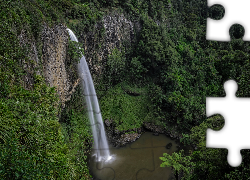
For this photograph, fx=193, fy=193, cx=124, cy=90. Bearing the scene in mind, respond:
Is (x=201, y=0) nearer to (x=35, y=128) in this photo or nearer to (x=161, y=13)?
(x=161, y=13)

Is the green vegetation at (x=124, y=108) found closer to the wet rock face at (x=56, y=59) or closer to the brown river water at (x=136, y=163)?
the brown river water at (x=136, y=163)

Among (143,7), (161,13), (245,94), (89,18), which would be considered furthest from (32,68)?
(161,13)

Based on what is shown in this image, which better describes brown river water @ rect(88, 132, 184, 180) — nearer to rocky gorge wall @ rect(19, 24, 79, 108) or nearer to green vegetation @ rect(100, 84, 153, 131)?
green vegetation @ rect(100, 84, 153, 131)

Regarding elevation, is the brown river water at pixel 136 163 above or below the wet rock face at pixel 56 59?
below

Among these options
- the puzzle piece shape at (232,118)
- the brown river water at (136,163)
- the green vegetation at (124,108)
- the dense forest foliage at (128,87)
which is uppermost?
the puzzle piece shape at (232,118)

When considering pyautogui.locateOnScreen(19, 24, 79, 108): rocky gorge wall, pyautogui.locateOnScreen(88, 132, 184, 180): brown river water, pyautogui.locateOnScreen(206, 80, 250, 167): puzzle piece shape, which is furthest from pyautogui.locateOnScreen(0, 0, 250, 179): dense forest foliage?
pyautogui.locateOnScreen(88, 132, 184, 180): brown river water

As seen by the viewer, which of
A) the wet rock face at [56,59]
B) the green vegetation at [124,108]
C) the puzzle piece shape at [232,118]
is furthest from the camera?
the green vegetation at [124,108]

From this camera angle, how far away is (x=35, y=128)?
4.17 m

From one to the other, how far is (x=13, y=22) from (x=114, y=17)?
9.99 m

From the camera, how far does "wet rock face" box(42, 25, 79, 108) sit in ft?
25.9

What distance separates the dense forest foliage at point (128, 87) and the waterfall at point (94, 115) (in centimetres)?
52

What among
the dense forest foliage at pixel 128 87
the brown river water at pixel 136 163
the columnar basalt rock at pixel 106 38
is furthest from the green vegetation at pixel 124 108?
the columnar basalt rock at pixel 106 38

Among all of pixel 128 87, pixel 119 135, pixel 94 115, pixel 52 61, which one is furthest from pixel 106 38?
pixel 119 135

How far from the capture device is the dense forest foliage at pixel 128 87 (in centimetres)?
393
